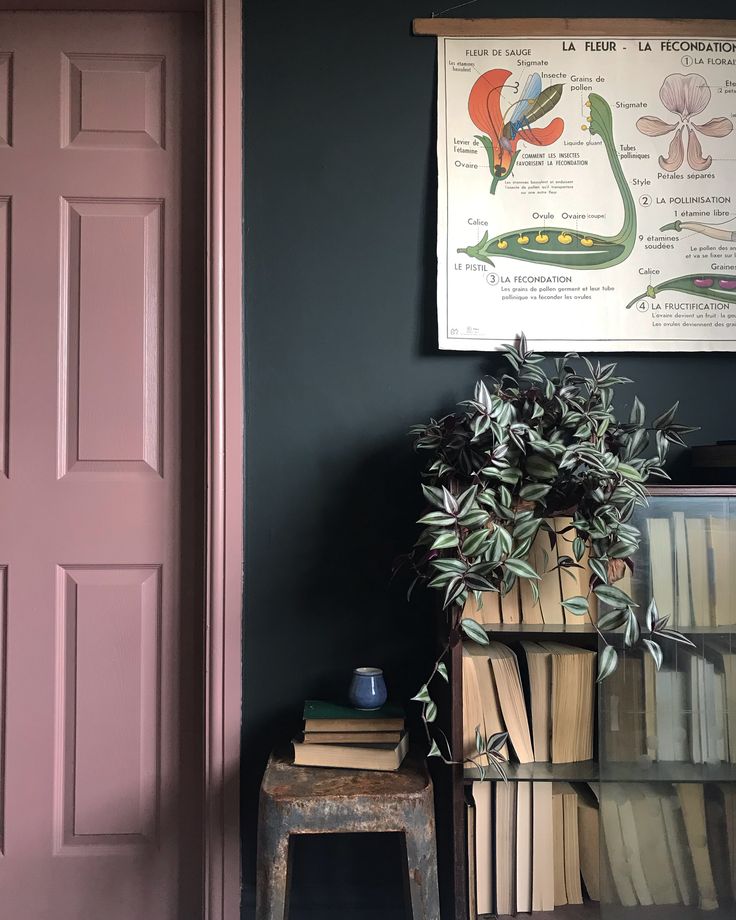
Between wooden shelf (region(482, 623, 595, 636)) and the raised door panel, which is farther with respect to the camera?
the raised door panel

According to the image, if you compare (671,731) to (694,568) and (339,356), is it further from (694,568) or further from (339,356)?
(339,356)

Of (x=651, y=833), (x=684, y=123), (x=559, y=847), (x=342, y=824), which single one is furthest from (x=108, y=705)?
(x=684, y=123)

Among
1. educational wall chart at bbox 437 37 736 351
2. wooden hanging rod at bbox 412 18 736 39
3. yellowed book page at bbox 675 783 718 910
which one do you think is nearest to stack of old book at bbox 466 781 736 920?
yellowed book page at bbox 675 783 718 910

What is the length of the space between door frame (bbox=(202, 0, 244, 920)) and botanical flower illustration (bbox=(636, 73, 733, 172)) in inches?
40.8

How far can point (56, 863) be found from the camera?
67.1 inches

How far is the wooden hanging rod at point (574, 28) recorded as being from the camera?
1.69 metres

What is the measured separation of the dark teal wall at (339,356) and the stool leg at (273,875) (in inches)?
13.3

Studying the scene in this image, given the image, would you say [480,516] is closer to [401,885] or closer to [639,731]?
[639,731]

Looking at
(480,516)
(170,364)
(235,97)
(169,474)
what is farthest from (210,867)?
(235,97)

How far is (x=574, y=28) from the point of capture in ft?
5.58

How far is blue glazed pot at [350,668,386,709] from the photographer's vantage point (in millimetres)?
1493

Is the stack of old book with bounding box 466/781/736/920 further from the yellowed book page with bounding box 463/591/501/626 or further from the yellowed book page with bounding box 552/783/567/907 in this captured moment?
the yellowed book page with bounding box 463/591/501/626

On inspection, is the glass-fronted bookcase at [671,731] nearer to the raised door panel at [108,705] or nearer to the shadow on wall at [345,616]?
the shadow on wall at [345,616]

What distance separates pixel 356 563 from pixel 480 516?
0.47 m
